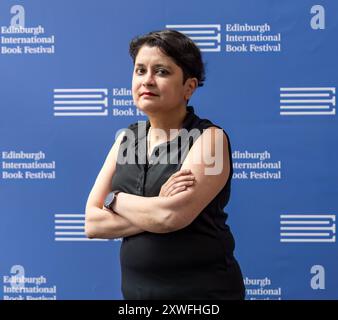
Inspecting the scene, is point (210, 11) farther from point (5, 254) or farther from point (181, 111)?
point (5, 254)

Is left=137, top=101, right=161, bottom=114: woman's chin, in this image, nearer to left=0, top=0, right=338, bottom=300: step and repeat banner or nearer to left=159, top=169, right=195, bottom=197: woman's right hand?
left=159, top=169, right=195, bottom=197: woman's right hand

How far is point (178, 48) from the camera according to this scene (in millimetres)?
1836

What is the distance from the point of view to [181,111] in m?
1.93

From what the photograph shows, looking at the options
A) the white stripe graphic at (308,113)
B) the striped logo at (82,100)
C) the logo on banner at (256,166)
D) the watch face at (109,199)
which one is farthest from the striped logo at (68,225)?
the white stripe graphic at (308,113)

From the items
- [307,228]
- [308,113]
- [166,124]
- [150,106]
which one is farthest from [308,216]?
[150,106]

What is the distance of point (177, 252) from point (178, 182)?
23cm

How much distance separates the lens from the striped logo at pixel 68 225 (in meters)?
2.96

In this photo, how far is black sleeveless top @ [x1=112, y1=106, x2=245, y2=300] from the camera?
176cm

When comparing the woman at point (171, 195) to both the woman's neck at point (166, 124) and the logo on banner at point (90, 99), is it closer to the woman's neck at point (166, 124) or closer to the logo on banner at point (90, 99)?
the woman's neck at point (166, 124)

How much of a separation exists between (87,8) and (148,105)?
4.25 feet

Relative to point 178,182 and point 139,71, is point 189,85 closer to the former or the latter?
point 139,71

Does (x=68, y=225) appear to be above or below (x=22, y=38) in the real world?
below

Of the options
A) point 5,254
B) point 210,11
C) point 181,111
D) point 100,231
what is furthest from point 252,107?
point 5,254

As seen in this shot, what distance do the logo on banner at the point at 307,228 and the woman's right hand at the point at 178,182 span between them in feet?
4.10
